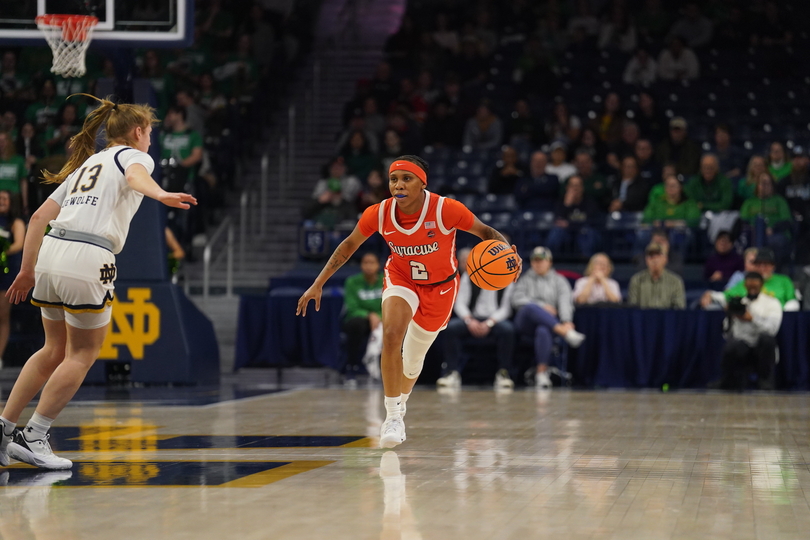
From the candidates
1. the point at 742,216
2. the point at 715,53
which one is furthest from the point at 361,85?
the point at 742,216

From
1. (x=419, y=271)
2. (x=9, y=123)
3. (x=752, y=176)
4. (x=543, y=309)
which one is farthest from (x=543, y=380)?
(x=9, y=123)

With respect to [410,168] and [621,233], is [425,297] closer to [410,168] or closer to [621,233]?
[410,168]

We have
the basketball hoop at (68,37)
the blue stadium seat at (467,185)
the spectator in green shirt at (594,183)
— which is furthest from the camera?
the blue stadium seat at (467,185)

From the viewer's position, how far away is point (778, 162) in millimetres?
15758

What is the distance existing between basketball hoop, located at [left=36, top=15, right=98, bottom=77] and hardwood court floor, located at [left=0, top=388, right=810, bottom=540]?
132 inches

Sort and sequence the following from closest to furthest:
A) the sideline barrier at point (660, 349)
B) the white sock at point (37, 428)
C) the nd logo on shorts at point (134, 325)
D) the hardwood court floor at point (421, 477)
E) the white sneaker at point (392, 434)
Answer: the hardwood court floor at point (421, 477)
the white sock at point (37, 428)
the white sneaker at point (392, 434)
the nd logo on shorts at point (134, 325)
the sideline barrier at point (660, 349)

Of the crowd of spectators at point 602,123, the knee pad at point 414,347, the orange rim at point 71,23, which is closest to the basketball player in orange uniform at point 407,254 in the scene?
the knee pad at point 414,347

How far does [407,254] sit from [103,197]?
7.03 ft

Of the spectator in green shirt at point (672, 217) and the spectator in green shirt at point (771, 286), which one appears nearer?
the spectator in green shirt at point (771, 286)

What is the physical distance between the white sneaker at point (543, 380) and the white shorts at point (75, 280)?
25.6 feet

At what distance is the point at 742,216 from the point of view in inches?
587

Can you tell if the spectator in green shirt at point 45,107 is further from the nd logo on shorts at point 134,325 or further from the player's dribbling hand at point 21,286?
the player's dribbling hand at point 21,286

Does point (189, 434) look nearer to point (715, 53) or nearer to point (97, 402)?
point (97, 402)

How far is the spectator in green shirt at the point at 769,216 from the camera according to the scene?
47.6 feet
